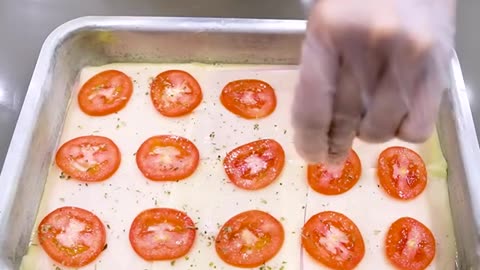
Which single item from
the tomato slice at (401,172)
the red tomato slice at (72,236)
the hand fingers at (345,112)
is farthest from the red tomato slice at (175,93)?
the hand fingers at (345,112)

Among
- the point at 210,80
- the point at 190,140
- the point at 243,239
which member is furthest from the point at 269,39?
the point at 243,239

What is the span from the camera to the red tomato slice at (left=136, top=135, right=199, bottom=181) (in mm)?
1257

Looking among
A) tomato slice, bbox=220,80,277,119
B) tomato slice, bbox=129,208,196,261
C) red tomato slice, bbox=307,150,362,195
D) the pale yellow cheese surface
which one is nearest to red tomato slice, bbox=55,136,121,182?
the pale yellow cheese surface

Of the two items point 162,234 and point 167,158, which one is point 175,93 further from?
point 162,234

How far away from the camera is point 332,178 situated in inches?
48.7

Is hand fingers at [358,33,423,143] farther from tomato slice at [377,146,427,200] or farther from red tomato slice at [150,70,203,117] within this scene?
red tomato slice at [150,70,203,117]

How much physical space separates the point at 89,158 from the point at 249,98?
34 cm

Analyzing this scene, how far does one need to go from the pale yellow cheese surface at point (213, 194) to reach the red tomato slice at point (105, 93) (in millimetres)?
14

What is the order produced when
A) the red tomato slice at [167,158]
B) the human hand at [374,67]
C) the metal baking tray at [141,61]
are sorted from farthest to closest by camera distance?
the red tomato slice at [167,158]
the metal baking tray at [141,61]
the human hand at [374,67]

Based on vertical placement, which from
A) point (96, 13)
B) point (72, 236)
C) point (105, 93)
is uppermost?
point (96, 13)

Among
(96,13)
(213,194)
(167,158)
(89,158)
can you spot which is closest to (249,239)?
(213,194)

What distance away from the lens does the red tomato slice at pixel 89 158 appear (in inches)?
49.6

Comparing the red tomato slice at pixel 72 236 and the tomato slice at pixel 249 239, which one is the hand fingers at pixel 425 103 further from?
the red tomato slice at pixel 72 236

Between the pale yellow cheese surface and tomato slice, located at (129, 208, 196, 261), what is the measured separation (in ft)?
0.04
